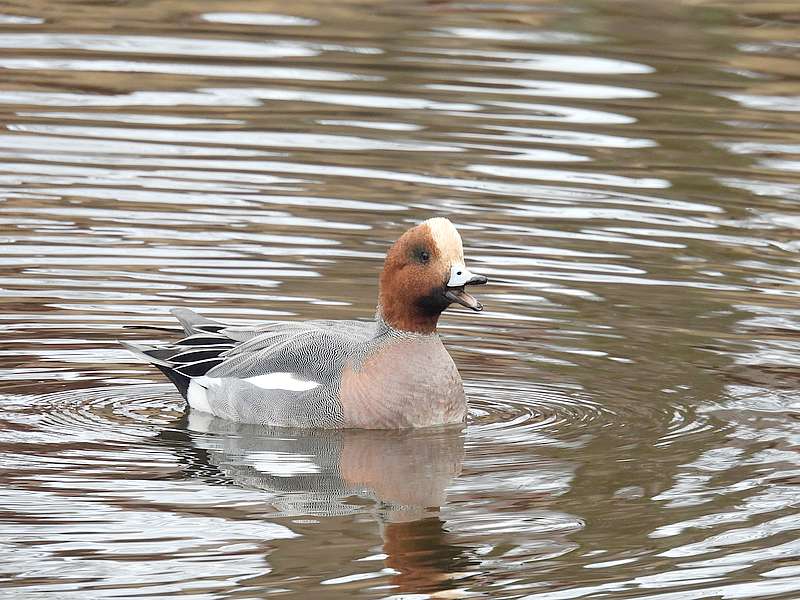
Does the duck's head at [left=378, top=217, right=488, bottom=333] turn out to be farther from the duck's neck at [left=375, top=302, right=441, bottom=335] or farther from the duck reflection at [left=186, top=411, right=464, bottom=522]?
the duck reflection at [left=186, top=411, right=464, bottom=522]

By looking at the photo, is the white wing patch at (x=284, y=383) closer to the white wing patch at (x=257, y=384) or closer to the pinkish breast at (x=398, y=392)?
the white wing patch at (x=257, y=384)

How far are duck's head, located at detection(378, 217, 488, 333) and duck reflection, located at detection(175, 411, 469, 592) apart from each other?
1.86ft

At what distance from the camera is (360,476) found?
8.38 m

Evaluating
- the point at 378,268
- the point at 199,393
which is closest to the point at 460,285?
the point at 199,393

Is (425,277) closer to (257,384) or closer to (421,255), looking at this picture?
(421,255)

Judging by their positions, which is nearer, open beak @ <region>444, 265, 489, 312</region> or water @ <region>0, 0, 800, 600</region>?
water @ <region>0, 0, 800, 600</region>

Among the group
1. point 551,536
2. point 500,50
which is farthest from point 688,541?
point 500,50

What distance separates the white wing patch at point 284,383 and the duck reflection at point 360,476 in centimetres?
20

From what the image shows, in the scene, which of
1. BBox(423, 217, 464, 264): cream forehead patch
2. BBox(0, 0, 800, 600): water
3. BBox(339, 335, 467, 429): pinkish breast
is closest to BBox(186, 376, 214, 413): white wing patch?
BBox(0, 0, 800, 600): water

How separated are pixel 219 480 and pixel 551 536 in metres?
1.52

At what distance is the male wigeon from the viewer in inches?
357

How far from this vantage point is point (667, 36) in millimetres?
17625

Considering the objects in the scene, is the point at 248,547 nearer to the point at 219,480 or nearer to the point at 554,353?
the point at 219,480

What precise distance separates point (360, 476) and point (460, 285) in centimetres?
114
